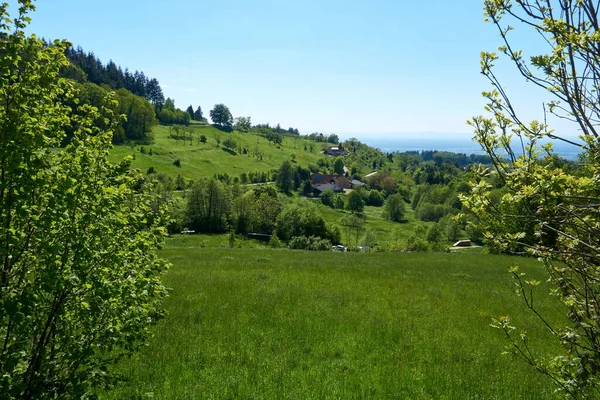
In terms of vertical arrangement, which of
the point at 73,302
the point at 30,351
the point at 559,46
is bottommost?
the point at 30,351

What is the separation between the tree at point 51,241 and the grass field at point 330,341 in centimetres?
296

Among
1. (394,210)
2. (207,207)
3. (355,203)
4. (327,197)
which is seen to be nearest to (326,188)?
(327,197)

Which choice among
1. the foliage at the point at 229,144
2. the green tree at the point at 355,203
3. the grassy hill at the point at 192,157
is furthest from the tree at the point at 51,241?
the foliage at the point at 229,144

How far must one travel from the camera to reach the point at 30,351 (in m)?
4.95

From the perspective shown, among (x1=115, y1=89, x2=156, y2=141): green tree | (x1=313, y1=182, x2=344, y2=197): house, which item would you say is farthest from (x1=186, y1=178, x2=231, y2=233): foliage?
(x1=313, y1=182, x2=344, y2=197): house

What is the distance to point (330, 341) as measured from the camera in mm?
11039

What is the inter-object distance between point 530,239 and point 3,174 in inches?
268

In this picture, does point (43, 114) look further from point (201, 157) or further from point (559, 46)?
point (201, 157)

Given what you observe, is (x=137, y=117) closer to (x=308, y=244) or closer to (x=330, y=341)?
(x=308, y=244)

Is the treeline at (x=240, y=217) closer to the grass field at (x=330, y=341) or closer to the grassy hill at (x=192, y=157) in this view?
the grassy hill at (x=192, y=157)

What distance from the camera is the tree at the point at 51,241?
4297 millimetres

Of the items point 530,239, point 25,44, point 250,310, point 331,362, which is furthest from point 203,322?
point 530,239

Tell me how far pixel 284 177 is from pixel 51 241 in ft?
503

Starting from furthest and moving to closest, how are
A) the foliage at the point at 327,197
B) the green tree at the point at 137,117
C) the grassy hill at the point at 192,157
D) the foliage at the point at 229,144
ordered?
the foliage at the point at 229,144, the foliage at the point at 327,197, the green tree at the point at 137,117, the grassy hill at the point at 192,157
